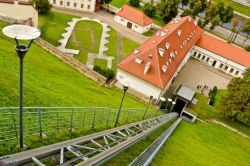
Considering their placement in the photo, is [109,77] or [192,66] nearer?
[109,77]

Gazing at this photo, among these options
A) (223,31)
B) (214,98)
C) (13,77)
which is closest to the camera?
(13,77)

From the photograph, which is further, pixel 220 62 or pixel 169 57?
pixel 220 62

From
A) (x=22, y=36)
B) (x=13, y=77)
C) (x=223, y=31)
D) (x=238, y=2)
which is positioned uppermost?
(x=238, y=2)

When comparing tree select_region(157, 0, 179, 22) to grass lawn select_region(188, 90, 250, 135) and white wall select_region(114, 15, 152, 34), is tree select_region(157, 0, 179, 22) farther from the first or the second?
grass lawn select_region(188, 90, 250, 135)

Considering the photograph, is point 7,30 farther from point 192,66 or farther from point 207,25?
point 207,25

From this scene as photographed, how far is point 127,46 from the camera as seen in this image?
47.8 meters

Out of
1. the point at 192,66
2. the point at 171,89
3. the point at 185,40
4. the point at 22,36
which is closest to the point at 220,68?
the point at 192,66

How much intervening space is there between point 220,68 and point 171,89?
14.5 metres

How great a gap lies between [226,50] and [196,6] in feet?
51.1

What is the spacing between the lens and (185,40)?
45844 mm

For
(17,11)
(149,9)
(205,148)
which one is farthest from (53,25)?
(205,148)

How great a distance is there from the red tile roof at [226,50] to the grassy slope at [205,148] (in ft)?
60.2

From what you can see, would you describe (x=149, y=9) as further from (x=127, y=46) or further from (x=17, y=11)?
(x=17, y=11)

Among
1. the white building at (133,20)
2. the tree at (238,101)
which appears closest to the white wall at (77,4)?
the white building at (133,20)
